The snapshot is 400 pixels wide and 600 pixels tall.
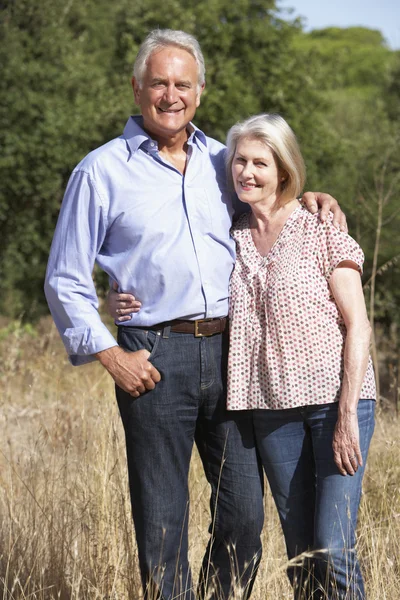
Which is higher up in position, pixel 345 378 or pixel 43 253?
pixel 43 253

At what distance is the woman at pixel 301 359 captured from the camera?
2.73m

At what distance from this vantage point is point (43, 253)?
14734 mm

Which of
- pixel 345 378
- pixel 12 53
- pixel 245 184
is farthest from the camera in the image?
pixel 12 53

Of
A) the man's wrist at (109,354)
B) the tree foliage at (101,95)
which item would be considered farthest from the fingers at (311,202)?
the tree foliage at (101,95)

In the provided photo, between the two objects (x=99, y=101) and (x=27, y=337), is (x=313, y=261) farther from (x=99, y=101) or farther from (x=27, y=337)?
(x=99, y=101)

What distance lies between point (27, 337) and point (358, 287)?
6208 millimetres

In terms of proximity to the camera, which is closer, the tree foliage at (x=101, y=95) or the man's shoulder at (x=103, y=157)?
the man's shoulder at (x=103, y=157)

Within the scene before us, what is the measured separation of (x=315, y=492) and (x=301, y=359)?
1.60ft

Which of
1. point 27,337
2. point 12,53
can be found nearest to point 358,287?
point 27,337

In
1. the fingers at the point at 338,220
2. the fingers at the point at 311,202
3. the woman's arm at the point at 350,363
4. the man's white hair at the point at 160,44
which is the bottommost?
the woman's arm at the point at 350,363

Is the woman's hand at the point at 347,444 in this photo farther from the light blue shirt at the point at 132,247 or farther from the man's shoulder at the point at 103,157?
the man's shoulder at the point at 103,157

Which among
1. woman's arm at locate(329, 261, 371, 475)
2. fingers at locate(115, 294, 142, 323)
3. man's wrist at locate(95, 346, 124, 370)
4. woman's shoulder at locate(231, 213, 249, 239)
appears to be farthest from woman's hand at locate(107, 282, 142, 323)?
woman's arm at locate(329, 261, 371, 475)

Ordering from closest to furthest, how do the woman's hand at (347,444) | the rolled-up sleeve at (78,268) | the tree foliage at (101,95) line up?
the woman's hand at (347,444) < the rolled-up sleeve at (78,268) < the tree foliage at (101,95)

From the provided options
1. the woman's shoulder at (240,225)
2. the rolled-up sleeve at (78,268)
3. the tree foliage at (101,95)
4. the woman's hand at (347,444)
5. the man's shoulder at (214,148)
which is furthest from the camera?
the tree foliage at (101,95)
